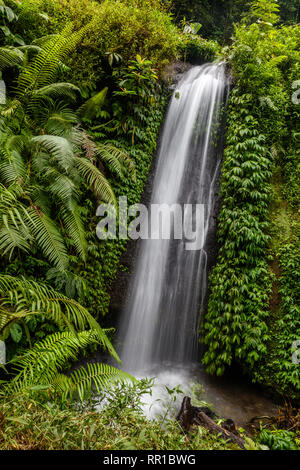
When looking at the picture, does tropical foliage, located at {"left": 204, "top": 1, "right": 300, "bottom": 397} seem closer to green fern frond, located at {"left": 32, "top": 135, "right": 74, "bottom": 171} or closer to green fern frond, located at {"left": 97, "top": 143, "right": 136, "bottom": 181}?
green fern frond, located at {"left": 97, "top": 143, "right": 136, "bottom": 181}

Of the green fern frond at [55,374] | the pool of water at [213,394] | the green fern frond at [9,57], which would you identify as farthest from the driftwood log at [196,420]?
the green fern frond at [9,57]

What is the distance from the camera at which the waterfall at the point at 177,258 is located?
519 cm

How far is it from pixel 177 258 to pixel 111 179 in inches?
84.1

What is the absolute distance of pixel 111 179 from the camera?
5.29m

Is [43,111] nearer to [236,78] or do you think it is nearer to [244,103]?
[244,103]

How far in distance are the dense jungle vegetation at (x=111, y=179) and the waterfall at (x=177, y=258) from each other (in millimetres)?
352

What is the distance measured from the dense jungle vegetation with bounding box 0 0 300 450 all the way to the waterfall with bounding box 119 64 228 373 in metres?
0.35

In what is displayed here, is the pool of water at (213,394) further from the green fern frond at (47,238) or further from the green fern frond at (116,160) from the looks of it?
the green fern frond at (116,160)

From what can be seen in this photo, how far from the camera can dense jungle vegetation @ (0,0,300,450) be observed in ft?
11.6

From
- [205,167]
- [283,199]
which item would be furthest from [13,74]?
[283,199]

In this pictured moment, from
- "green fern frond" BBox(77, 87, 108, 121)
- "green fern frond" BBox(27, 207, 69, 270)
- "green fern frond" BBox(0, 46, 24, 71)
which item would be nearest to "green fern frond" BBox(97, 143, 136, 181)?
"green fern frond" BBox(77, 87, 108, 121)

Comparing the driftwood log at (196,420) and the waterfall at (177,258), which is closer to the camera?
the driftwood log at (196,420)

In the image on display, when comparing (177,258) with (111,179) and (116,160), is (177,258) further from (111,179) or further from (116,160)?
(116,160)

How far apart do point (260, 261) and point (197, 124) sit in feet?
11.9
